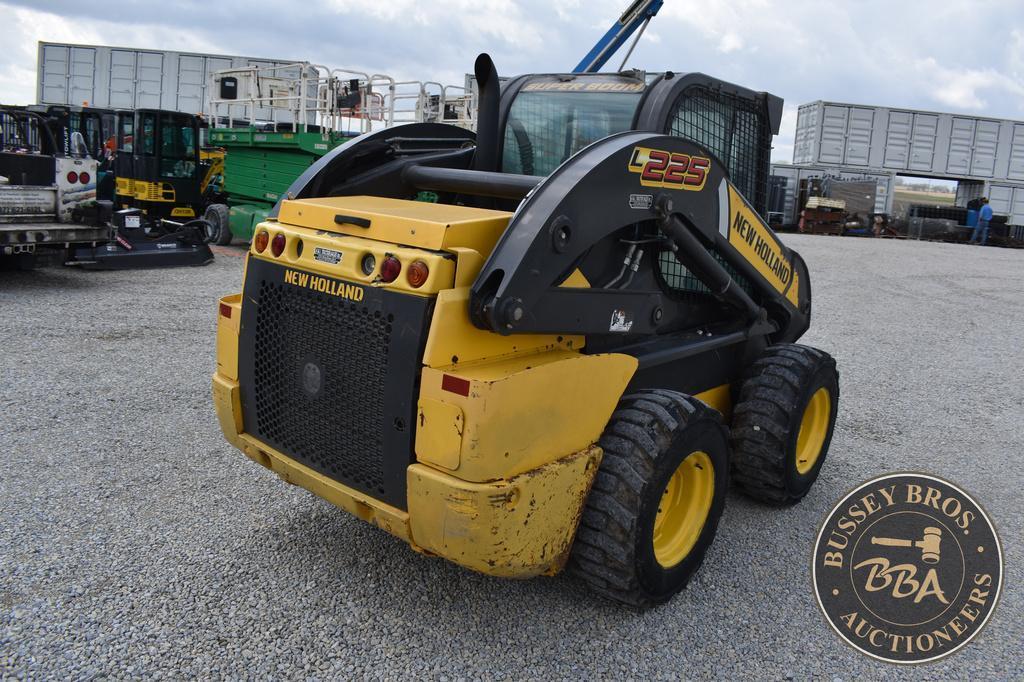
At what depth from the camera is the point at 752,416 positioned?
409cm

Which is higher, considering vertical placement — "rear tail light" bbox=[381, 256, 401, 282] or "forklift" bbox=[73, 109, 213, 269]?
"forklift" bbox=[73, 109, 213, 269]

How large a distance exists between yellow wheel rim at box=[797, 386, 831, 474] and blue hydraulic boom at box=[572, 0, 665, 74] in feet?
14.0

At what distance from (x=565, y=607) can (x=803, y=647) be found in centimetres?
90

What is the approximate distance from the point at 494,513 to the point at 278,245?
141 cm

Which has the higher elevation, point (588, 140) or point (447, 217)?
point (588, 140)

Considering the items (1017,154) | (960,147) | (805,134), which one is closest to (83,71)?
(805,134)

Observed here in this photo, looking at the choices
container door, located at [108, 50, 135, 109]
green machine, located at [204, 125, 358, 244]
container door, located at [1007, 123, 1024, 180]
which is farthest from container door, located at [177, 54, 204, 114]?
container door, located at [1007, 123, 1024, 180]

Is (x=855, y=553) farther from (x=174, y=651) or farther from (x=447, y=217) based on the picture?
(x=174, y=651)

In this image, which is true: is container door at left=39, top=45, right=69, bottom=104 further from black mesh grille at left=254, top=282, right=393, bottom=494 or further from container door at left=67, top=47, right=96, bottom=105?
black mesh grille at left=254, top=282, right=393, bottom=494

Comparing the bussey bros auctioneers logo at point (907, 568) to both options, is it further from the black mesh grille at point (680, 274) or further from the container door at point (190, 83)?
the container door at point (190, 83)

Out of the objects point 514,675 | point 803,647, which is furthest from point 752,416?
point 514,675

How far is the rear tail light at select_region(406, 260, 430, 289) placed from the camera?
8.94ft

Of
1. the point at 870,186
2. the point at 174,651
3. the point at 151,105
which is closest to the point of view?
the point at 174,651

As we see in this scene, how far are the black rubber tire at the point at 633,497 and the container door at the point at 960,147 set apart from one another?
30322 millimetres
